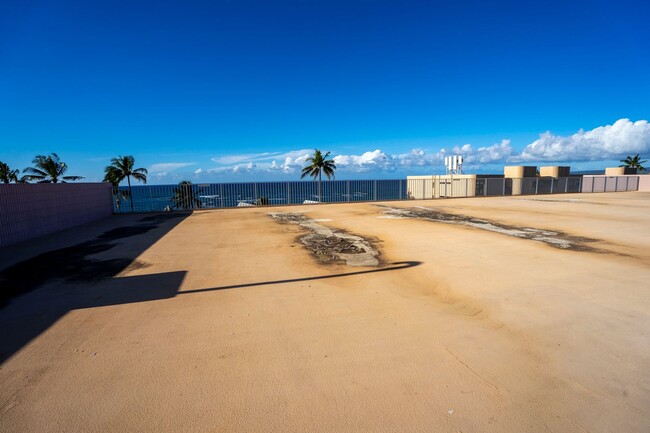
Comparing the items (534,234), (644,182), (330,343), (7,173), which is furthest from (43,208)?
(644,182)

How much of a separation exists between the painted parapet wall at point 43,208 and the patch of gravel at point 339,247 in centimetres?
813

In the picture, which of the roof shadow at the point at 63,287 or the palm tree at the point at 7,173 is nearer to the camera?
the roof shadow at the point at 63,287

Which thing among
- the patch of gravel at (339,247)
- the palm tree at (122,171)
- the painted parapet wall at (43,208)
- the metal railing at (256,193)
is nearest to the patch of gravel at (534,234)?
the patch of gravel at (339,247)

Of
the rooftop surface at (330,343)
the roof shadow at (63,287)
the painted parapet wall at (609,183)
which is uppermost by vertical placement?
the painted parapet wall at (609,183)

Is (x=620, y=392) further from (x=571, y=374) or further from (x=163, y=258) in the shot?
(x=163, y=258)

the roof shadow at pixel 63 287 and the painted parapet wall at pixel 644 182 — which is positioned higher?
the painted parapet wall at pixel 644 182

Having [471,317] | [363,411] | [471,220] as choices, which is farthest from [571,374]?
[471,220]

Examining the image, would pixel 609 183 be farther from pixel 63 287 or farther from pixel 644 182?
pixel 63 287

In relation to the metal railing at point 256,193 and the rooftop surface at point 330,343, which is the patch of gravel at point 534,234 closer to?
the rooftop surface at point 330,343

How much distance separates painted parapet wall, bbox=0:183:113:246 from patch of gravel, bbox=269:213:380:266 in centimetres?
813

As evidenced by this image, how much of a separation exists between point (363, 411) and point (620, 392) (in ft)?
6.83

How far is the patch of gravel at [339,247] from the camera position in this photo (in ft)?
22.9

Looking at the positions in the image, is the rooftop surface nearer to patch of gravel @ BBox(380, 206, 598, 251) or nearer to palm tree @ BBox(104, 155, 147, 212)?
patch of gravel @ BBox(380, 206, 598, 251)

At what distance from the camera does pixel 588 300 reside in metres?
4.59
